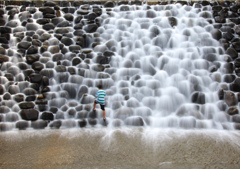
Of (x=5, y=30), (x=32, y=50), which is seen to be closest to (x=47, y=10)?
(x=5, y=30)

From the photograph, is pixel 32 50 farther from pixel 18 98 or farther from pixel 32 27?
pixel 18 98

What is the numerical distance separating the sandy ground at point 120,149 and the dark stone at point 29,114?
543 millimetres

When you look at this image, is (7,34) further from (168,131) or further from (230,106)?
(230,106)

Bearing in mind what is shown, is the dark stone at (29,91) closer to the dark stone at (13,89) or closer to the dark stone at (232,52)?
the dark stone at (13,89)

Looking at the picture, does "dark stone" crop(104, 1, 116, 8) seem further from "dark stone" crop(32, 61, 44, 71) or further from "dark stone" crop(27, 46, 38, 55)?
"dark stone" crop(32, 61, 44, 71)

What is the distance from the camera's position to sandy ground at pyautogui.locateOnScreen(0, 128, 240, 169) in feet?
15.4

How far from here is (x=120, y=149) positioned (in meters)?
5.23

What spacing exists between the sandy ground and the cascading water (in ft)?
1.69

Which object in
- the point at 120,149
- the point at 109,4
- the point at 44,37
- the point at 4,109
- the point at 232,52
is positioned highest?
the point at 109,4

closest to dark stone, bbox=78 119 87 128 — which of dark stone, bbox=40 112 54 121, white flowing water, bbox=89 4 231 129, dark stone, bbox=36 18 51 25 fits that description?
white flowing water, bbox=89 4 231 129

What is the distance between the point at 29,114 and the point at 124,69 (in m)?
3.43

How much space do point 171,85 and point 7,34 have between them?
6537mm

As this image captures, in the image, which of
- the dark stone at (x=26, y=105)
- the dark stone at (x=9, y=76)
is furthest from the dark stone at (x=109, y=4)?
the dark stone at (x=26, y=105)

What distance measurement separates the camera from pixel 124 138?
18.7ft
